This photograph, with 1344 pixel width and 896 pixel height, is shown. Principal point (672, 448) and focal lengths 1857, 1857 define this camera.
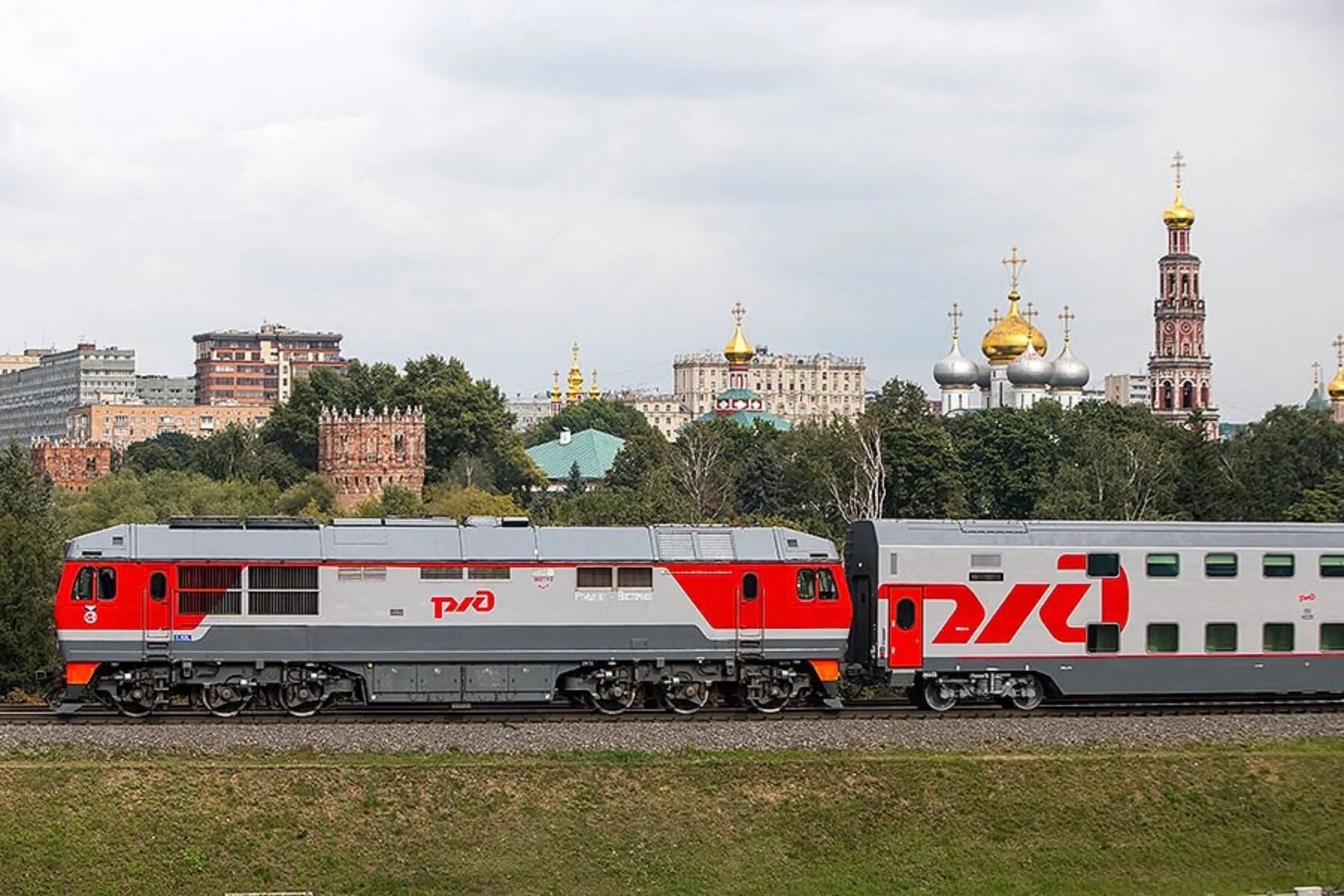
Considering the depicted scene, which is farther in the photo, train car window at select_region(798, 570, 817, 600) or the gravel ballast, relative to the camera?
train car window at select_region(798, 570, 817, 600)

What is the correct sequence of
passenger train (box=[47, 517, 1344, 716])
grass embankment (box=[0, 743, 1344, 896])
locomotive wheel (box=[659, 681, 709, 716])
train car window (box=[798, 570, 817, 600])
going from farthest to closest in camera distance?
train car window (box=[798, 570, 817, 600]), locomotive wheel (box=[659, 681, 709, 716]), passenger train (box=[47, 517, 1344, 716]), grass embankment (box=[0, 743, 1344, 896])

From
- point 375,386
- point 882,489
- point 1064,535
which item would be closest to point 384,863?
point 1064,535

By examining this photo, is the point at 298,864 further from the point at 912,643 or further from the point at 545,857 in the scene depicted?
the point at 912,643

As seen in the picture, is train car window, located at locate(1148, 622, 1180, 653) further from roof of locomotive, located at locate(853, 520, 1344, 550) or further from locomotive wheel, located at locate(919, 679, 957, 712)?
locomotive wheel, located at locate(919, 679, 957, 712)

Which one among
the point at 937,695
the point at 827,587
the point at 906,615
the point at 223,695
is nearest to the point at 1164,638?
the point at 937,695

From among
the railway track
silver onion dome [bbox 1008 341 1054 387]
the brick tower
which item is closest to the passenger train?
the railway track

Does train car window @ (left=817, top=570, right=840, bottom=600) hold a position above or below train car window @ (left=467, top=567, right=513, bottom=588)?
below

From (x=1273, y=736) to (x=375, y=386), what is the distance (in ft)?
448

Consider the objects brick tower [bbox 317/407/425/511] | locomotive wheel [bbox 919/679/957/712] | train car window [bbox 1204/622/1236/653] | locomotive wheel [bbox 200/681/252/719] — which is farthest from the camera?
brick tower [bbox 317/407/425/511]

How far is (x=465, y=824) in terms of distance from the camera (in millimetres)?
32062

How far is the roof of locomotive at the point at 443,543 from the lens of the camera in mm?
39562

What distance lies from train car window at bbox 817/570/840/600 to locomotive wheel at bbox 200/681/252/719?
12522 millimetres

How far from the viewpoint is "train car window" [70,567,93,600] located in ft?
128

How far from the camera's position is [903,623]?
1617 inches
